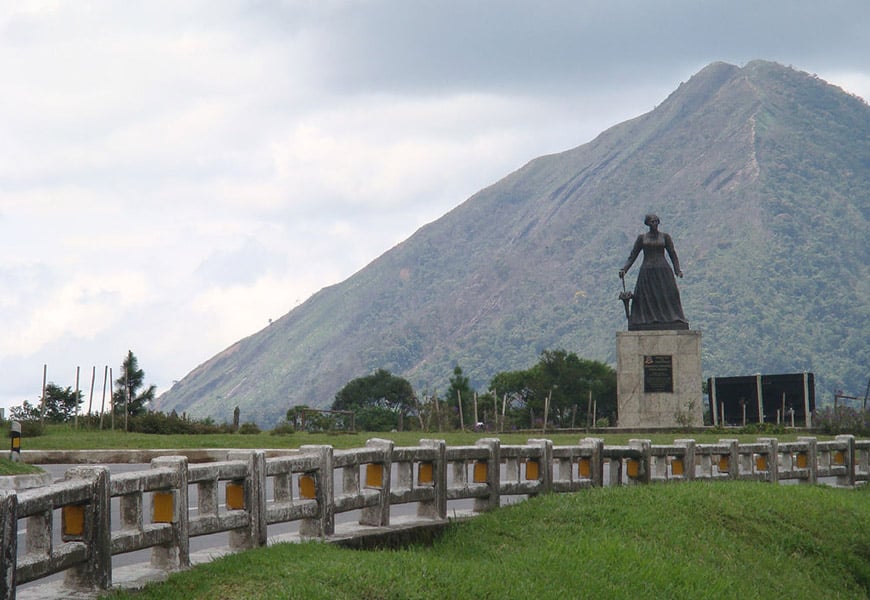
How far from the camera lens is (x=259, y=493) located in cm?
1272

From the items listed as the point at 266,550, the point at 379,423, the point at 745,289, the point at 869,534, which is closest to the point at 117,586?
the point at 266,550

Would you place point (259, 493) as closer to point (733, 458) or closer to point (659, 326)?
point (733, 458)

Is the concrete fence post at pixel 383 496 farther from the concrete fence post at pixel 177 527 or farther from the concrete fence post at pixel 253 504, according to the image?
Result: the concrete fence post at pixel 177 527

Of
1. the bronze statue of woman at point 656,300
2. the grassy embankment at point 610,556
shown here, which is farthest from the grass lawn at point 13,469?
the bronze statue of woman at point 656,300

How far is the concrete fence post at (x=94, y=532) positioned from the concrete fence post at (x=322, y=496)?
3292 mm

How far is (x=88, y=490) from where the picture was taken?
10445 millimetres

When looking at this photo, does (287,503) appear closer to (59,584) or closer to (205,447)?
(59,584)

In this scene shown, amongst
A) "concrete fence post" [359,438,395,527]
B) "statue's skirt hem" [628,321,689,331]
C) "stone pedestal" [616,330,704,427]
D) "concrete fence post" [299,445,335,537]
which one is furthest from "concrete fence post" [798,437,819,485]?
"statue's skirt hem" [628,321,689,331]

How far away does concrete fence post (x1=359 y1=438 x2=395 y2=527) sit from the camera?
48.7 feet

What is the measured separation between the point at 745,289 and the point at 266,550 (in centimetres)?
17269

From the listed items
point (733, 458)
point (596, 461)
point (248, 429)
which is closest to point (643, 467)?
point (596, 461)

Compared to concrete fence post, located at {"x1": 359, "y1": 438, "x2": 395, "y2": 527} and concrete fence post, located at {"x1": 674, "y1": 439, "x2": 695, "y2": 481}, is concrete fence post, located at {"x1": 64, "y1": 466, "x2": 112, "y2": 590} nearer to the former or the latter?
concrete fence post, located at {"x1": 359, "y1": 438, "x2": 395, "y2": 527}

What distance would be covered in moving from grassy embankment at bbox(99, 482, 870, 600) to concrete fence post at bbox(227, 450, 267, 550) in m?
0.20

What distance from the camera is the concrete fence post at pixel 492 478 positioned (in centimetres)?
1698
